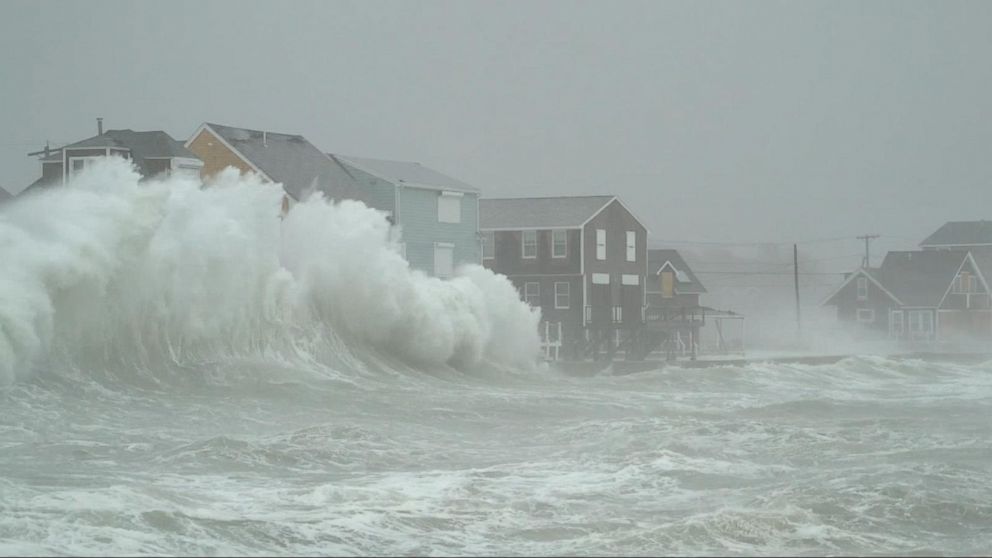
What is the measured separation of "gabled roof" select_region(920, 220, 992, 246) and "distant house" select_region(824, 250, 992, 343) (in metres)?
10.9

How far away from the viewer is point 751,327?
305ft

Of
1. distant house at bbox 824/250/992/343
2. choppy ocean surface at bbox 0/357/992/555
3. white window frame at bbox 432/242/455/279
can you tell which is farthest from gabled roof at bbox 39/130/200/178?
distant house at bbox 824/250/992/343

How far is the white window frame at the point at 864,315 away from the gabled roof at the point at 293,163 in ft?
132

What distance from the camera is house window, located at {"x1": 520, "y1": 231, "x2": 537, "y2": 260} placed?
177ft

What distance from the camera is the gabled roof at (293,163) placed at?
44062 millimetres

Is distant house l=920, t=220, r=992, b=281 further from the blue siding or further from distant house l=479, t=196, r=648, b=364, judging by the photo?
the blue siding

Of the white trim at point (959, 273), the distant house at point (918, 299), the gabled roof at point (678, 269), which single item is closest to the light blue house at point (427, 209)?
the gabled roof at point (678, 269)

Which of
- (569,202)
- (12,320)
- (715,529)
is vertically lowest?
(715,529)

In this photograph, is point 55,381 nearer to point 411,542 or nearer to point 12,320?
point 12,320

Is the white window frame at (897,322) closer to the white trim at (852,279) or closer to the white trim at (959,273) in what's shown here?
the white trim at (852,279)

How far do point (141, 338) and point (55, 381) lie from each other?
11.0 feet

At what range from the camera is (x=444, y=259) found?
49.2 m

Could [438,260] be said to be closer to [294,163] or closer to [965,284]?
[294,163]

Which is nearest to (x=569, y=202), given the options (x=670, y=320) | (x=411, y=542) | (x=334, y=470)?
(x=670, y=320)
